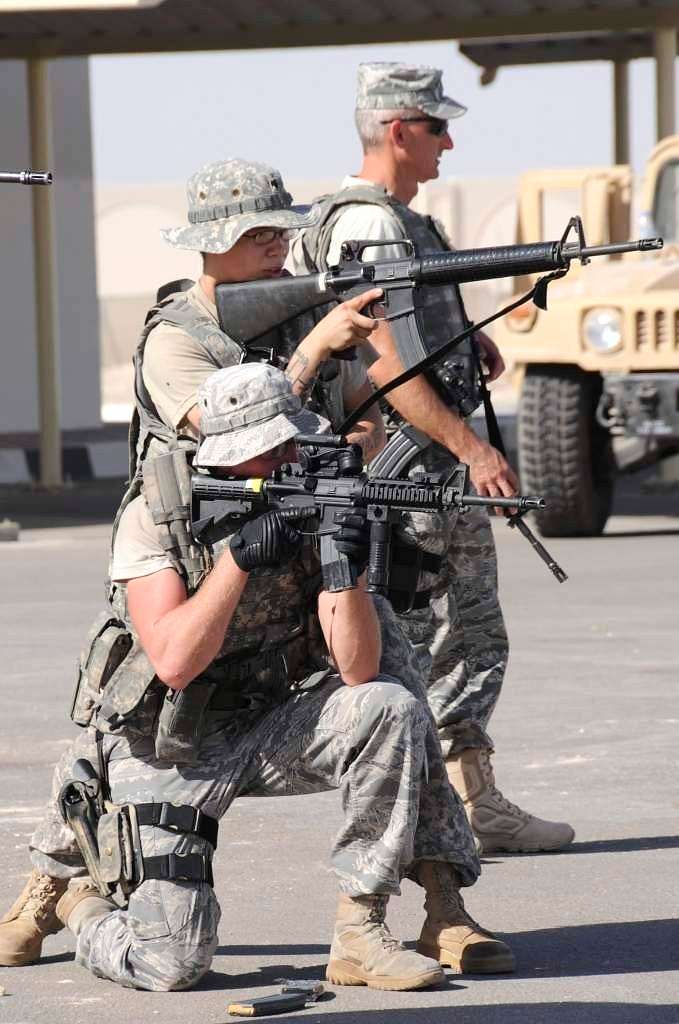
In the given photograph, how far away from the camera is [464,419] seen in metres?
6.10

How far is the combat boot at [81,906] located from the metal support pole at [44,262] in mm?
13602

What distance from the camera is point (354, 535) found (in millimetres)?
4637

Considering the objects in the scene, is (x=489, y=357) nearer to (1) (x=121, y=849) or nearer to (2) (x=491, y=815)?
(2) (x=491, y=815)

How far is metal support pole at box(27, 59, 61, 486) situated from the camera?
61.0ft

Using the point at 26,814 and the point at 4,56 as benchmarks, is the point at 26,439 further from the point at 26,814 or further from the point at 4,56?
the point at 26,814

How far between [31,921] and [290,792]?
608 millimetres

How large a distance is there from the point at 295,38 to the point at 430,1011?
46.2 ft

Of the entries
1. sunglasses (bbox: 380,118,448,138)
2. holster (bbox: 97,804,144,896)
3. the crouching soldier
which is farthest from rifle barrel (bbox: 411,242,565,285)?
holster (bbox: 97,804,144,896)

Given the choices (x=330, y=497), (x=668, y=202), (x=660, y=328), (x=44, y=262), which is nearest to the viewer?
(x=330, y=497)

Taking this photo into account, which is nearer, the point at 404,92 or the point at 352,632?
the point at 352,632

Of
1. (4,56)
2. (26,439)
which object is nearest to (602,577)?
(4,56)

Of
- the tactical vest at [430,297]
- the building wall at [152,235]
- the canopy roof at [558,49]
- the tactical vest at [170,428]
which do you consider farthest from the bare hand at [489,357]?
the building wall at [152,235]

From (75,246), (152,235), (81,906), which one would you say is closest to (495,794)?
(81,906)

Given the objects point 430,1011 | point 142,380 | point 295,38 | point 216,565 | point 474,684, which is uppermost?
point 295,38
